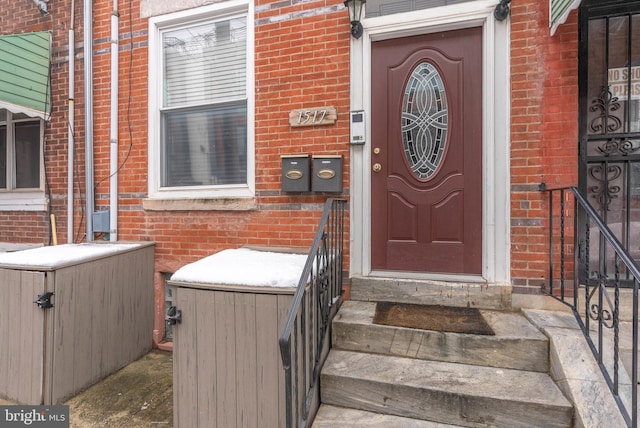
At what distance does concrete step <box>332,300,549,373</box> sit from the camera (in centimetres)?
226

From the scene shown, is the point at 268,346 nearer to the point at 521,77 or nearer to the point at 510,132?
the point at 510,132

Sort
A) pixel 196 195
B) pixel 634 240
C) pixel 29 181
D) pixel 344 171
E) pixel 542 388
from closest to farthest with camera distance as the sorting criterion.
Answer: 1. pixel 542 388
2. pixel 634 240
3. pixel 344 171
4. pixel 196 195
5. pixel 29 181

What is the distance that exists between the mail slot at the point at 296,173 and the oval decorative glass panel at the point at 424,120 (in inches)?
37.6

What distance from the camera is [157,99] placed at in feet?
12.7

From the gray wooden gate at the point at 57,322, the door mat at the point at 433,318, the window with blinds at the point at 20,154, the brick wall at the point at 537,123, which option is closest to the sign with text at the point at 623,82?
the brick wall at the point at 537,123

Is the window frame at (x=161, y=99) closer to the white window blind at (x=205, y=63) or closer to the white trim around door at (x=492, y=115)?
the white window blind at (x=205, y=63)

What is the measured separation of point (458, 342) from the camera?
2.33 meters

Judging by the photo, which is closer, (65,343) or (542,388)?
(542,388)

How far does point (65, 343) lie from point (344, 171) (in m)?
2.88

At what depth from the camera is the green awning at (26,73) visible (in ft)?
12.2

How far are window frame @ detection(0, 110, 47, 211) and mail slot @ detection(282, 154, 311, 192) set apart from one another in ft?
11.0

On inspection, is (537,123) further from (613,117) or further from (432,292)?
(432,292)

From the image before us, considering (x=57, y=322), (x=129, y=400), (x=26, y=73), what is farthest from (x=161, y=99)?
(x=129, y=400)

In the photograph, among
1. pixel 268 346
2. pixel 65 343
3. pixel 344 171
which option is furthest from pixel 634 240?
pixel 65 343
